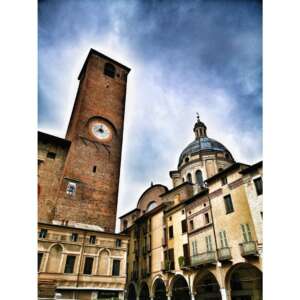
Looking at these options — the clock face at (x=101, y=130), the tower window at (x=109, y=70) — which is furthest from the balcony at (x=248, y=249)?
the tower window at (x=109, y=70)

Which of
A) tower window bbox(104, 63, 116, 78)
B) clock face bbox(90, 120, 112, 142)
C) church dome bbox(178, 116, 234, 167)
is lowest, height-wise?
clock face bbox(90, 120, 112, 142)

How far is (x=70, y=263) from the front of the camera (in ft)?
42.2

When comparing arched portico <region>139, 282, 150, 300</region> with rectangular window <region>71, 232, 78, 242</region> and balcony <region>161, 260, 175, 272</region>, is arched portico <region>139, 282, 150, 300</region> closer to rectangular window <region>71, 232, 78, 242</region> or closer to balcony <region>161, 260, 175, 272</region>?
balcony <region>161, 260, 175, 272</region>

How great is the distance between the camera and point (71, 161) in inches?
636

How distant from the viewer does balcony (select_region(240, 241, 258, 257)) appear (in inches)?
467

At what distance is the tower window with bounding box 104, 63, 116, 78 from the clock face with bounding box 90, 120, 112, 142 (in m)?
6.02

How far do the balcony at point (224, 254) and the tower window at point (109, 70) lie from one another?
18232 mm

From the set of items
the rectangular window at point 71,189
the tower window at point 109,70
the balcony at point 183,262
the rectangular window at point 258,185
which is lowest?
the balcony at point 183,262

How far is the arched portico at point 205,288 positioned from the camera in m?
15.5

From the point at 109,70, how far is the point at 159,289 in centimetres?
2121

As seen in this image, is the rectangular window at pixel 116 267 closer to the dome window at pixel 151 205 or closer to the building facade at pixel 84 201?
the building facade at pixel 84 201

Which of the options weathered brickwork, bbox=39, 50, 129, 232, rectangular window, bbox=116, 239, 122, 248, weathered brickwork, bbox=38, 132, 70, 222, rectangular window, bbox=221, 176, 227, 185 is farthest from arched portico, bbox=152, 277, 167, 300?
weathered brickwork, bbox=38, 132, 70, 222
